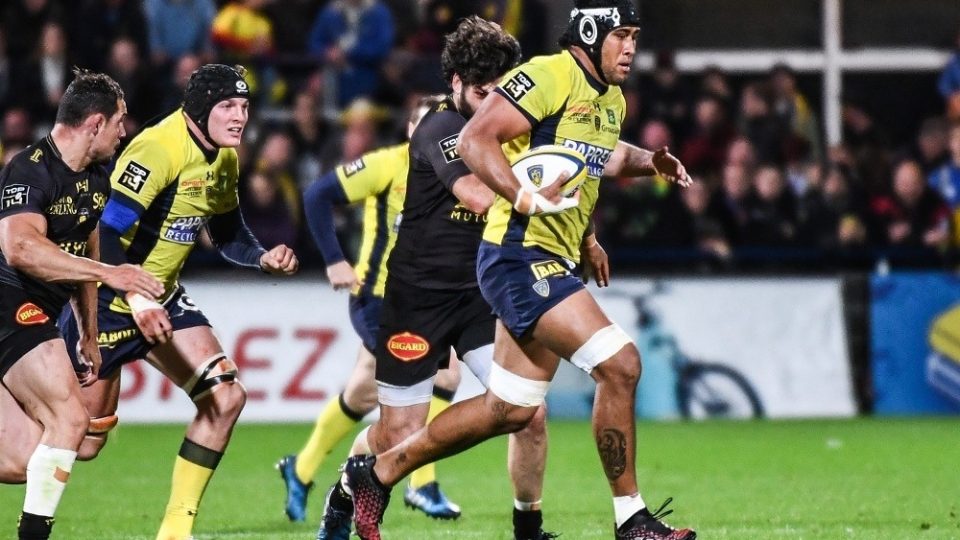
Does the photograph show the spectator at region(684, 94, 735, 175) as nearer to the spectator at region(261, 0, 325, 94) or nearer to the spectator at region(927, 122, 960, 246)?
the spectator at region(927, 122, 960, 246)

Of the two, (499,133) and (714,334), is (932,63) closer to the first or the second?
(714,334)

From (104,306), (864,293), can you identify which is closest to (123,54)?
(864,293)

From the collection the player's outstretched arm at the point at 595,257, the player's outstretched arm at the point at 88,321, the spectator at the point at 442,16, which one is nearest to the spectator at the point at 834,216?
the spectator at the point at 442,16

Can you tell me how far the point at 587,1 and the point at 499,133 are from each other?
77cm

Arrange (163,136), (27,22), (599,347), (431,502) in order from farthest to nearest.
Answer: (27,22), (431,502), (163,136), (599,347)

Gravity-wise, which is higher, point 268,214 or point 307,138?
point 307,138

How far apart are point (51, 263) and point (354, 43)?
10.3 meters

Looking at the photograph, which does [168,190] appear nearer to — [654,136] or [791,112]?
[654,136]

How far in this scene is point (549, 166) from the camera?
7.32 meters

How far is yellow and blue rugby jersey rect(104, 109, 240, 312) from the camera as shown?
8.05m

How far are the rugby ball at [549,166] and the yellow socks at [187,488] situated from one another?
207 cm

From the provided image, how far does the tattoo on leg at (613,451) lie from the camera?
7.17 m

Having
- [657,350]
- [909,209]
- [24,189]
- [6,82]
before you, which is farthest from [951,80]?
[24,189]

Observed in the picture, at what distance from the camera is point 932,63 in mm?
20547
